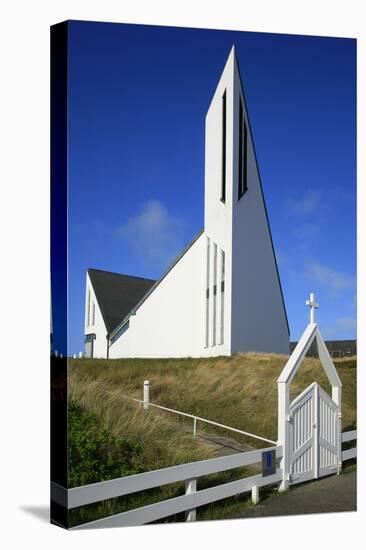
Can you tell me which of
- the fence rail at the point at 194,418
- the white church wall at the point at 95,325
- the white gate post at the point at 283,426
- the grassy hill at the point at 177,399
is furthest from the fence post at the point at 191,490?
the white church wall at the point at 95,325

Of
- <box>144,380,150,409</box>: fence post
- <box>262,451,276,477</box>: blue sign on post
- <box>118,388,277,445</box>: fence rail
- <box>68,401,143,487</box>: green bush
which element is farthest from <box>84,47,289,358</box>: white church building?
<box>262,451,276,477</box>: blue sign on post

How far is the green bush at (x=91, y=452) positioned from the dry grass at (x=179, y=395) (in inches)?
4.6

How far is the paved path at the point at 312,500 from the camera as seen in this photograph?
9.96m

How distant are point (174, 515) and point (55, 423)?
150 cm

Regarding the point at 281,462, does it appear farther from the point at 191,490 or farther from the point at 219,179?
the point at 219,179

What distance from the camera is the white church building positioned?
9328 millimetres

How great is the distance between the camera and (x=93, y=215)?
8859 mm

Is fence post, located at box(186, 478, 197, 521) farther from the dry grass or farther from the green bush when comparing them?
the green bush

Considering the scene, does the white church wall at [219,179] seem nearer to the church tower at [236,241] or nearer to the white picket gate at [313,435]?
the church tower at [236,241]

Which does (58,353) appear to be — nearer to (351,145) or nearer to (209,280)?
(209,280)

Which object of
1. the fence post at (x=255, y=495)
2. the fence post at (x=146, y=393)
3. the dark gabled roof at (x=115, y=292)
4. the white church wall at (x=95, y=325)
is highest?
the dark gabled roof at (x=115, y=292)

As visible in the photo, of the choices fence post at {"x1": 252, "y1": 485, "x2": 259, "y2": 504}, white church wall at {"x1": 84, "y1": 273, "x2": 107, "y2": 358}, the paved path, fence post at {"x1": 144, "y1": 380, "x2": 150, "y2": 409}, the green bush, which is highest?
white church wall at {"x1": 84, "y1": 273, "x2": 107, "y2": 358}

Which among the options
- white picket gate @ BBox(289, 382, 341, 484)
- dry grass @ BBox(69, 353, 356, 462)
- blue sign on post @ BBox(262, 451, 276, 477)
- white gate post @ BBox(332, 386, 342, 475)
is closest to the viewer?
dry grass @ BBox(69, 353, 356, 462)

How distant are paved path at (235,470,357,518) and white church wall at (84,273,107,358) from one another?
92.9 inches
